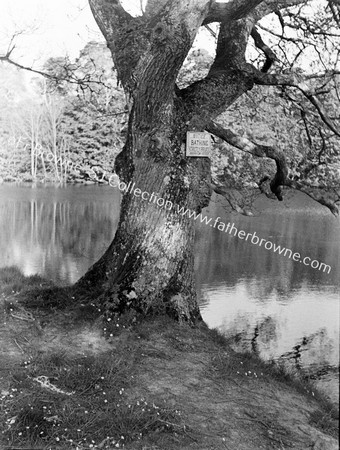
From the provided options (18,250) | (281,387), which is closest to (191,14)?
(281,387)

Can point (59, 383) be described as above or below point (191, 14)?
below

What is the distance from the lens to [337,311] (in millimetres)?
8844

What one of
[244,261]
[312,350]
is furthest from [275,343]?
[244,261]

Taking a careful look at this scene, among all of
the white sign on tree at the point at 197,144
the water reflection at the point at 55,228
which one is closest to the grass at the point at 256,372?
the white sign on tree at the point at 197,144

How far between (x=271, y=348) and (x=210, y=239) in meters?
8.97

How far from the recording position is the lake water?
287 inches

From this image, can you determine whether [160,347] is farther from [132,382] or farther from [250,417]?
[250,417]

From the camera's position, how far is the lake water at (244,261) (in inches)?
287

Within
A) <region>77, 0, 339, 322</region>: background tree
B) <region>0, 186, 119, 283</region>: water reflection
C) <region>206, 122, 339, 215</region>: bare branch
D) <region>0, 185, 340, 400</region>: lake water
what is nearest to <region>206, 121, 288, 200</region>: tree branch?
<region>206, 122, 339, 215</region>: bare branch

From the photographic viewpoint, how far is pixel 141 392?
Result: 4098 millimetres

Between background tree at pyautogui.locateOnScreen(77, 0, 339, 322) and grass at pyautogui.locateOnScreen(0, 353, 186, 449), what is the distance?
140 centimetres

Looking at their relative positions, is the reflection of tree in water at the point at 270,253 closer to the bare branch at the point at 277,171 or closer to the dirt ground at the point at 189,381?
the bare branch at the point at 277,171

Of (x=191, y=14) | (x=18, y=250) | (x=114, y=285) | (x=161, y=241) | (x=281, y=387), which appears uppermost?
(x=191, y=14)

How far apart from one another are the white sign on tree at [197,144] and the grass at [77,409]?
98.8 inches
